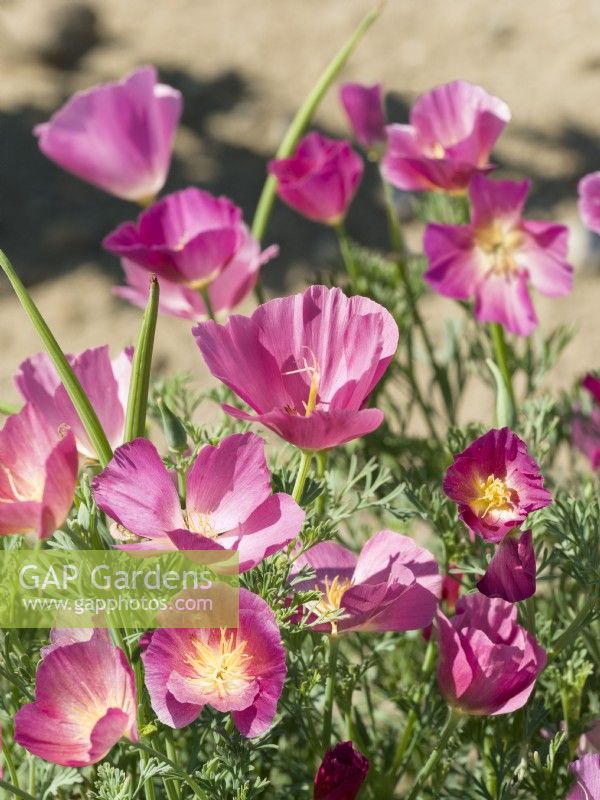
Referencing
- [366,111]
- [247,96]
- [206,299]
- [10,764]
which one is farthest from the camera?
[247,96]

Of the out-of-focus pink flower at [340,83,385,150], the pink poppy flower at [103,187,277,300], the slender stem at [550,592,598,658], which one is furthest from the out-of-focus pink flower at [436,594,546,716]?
the out-of-focus pink flower at [340,83,385,150]

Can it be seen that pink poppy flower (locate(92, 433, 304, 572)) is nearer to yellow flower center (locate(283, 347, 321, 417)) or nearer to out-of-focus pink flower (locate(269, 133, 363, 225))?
yellow flower center (locate(283, 347, 321, 417))

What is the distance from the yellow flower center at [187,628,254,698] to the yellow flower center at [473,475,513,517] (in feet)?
0.49

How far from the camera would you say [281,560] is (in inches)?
23.5

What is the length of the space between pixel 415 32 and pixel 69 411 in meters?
2.85

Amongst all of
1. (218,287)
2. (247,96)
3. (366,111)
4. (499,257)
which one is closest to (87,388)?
(218,287)

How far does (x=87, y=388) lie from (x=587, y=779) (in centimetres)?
37

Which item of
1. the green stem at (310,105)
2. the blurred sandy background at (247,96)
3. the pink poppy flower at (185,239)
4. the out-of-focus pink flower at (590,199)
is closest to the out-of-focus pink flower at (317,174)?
the green stem at (310,105)

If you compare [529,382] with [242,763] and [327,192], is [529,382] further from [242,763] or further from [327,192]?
[242,763]

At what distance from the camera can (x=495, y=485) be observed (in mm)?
593

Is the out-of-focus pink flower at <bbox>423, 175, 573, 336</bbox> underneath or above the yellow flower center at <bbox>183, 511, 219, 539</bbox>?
underneath

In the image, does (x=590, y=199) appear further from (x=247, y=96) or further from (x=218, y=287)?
(x=247, y=96)

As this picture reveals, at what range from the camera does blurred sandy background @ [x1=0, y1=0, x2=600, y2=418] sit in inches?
103

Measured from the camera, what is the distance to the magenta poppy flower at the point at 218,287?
35.3 inches
